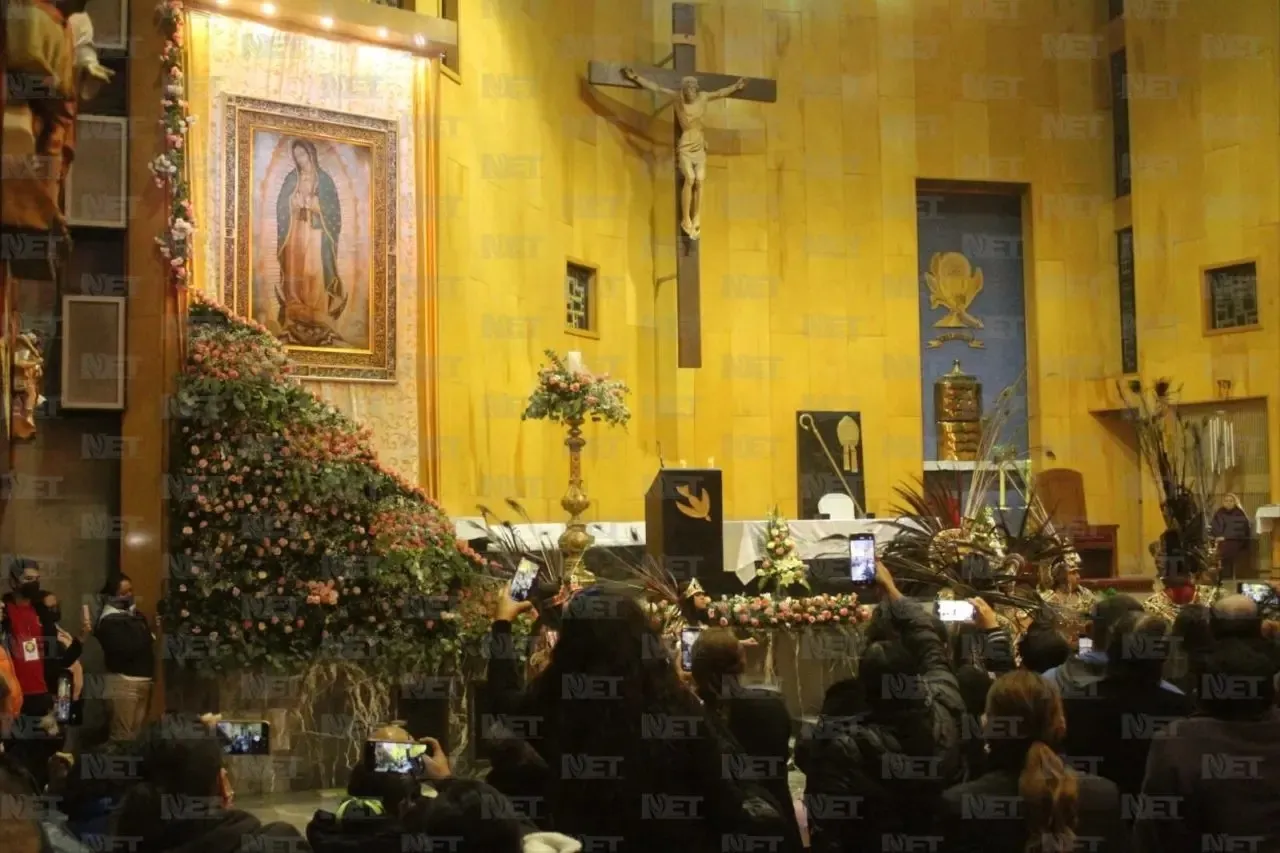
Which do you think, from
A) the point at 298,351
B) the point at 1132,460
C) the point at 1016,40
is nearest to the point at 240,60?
the point at 298,351

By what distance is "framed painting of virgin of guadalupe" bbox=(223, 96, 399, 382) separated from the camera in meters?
10.0

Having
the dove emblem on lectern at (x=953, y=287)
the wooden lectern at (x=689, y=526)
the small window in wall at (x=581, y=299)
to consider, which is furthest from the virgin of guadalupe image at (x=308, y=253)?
the dove emblem on lectern at (x=953, y=287)

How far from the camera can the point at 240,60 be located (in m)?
10.1

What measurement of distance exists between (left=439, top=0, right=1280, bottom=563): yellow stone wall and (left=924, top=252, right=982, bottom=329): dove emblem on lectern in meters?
0.58

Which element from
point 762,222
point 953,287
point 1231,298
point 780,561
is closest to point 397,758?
point 780,561

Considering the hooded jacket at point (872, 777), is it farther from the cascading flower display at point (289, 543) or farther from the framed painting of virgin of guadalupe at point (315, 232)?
the framed painting of virgin of guadalupe at point (315, 232)

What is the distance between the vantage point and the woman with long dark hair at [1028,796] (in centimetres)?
Result: 290

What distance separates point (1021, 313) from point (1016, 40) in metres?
3.21

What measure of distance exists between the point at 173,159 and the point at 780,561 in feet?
16.2

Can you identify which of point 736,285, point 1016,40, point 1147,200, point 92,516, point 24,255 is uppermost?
point 1016,40

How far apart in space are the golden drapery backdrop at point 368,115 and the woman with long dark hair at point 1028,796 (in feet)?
26.0

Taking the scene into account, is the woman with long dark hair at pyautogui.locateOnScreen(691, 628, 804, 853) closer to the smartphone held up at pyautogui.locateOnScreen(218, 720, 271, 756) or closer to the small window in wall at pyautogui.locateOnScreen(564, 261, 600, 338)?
the smartphone held up at pyautogui.locateOnScreen(218, 720, 271, 756)

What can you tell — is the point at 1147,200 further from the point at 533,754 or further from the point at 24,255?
the point at 533,754

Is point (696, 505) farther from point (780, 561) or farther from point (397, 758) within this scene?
point (397, 758)
